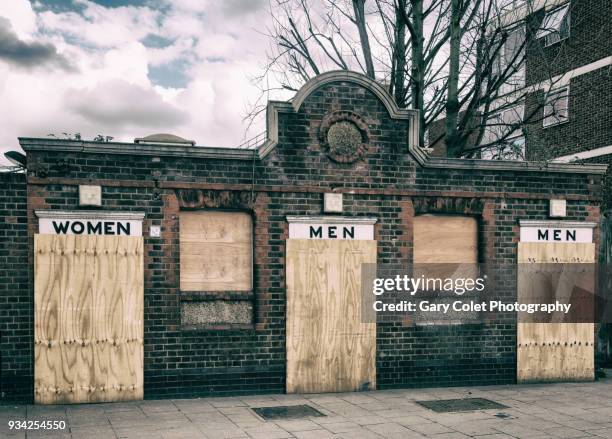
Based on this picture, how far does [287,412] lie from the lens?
8.63 meters

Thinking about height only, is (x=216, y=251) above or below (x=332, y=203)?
below

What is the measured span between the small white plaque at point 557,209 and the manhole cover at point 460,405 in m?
3.55

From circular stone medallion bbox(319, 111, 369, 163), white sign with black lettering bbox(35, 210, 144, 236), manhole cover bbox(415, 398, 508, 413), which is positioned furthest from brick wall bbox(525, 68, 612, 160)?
white sign with black lettering bbox(35, 210, 144, 236)

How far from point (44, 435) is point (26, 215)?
10.5 feet

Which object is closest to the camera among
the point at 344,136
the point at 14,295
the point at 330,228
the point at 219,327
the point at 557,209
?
the point at 14,295

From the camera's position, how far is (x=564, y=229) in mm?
11055

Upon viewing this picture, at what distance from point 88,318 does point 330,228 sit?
12.7 feet

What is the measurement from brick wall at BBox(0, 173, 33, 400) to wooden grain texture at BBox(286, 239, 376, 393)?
150 inches

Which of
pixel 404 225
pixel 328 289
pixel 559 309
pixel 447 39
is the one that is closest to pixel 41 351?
pixel 328 289

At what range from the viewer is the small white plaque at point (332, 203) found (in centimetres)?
998

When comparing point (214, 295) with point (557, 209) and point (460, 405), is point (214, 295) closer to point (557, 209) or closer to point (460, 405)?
point (460, 405)

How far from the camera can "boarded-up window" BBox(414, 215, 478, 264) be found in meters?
10.5

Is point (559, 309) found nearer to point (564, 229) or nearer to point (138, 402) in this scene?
point (564, 229)

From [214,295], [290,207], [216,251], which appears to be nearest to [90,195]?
[216,251]
